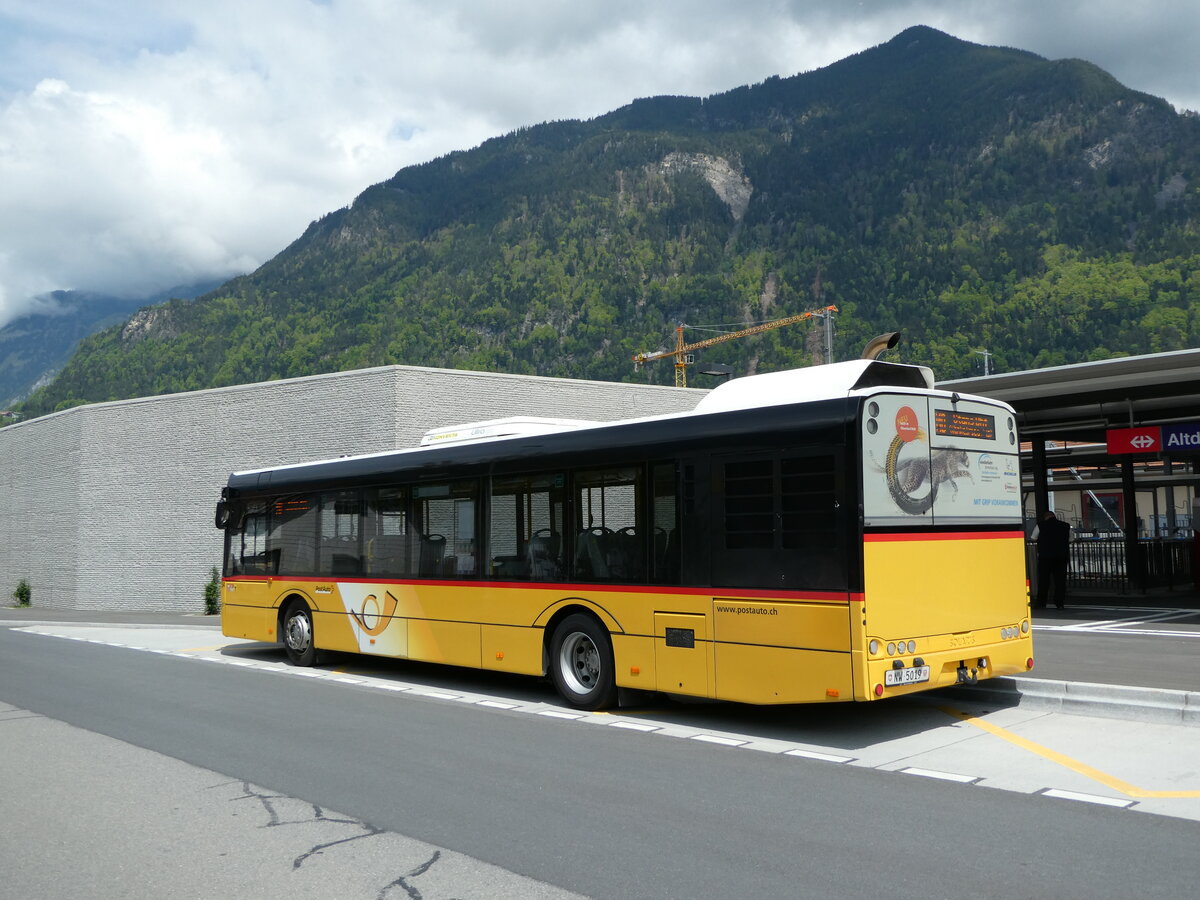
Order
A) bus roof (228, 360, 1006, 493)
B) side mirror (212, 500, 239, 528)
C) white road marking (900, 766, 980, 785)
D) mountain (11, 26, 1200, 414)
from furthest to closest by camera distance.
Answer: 1. mountain (11, 26, 1200, 414)
2. side mirror (212, 500, 239, 528)
3. bus roof (228, 360, 1006, 493)
4. white road marking (900, 766, 980, 785)

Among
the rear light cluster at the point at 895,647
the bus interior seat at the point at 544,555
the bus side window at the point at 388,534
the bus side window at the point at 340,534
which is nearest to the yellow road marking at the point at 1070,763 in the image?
the rear light cluster at the point at 895,647

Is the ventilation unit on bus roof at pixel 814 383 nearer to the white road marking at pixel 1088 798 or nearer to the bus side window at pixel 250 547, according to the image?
the white road marking at pixel 1088 798

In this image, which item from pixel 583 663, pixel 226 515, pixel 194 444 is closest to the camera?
pixel 583 663

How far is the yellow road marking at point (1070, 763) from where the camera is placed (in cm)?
673

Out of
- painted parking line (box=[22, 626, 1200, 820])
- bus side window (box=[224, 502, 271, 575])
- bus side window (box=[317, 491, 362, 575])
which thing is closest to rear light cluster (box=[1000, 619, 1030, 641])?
painted parking line (box=[22, 626, 1200, 820])

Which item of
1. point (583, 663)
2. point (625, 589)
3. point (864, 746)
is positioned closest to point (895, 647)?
point (864, 746)

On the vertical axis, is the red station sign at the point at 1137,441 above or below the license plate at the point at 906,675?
above

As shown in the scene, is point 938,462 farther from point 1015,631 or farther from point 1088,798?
point 1088,798

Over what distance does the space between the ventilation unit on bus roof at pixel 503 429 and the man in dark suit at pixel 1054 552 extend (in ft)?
36.0

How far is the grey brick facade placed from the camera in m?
24.4

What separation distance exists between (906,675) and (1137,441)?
1379 cm

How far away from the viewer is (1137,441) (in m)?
19.8

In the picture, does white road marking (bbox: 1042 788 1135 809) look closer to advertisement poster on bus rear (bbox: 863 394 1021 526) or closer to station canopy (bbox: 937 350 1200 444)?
advertisement poster on bus rear (bbox: 863 394 1021 526)

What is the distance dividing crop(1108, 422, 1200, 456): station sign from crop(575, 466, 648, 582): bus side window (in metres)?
13.5
